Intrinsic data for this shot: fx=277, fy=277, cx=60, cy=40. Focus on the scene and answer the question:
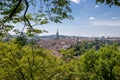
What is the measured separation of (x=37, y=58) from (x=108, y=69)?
19085mm

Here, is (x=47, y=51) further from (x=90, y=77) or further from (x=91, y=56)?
(x=91, y=56)

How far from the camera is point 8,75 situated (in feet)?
57.6

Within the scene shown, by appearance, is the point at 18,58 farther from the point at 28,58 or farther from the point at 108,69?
the point at 108,69

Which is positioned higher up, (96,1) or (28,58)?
(96,1)

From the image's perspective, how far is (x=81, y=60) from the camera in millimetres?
39375

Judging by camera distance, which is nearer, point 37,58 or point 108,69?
point 37,58

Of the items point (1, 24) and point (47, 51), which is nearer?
point (1, 24)

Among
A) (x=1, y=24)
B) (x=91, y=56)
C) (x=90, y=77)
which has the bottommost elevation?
(x=90, y=77)

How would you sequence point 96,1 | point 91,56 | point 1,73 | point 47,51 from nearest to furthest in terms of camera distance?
point 96,1, point 1,73, point 47,51, point 91,56

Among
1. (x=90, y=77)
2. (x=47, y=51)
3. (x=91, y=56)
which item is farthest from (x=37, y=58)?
(x=91, y=56)

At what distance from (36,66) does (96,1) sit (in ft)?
41.0

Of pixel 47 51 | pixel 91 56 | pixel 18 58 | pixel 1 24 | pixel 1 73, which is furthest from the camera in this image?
pixel 91 56

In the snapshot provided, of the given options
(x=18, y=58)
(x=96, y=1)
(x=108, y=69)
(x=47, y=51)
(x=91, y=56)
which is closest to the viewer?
(x=96, y=1)

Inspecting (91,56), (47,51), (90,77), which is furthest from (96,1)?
(91,56)
